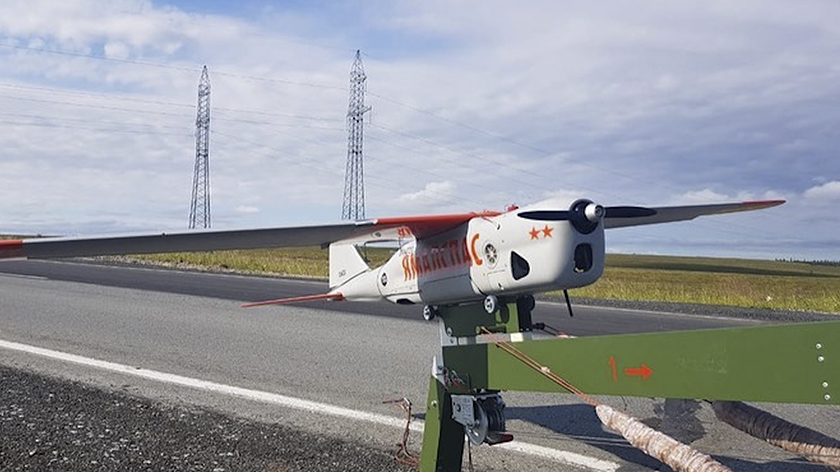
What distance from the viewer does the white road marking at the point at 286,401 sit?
18.3 feet

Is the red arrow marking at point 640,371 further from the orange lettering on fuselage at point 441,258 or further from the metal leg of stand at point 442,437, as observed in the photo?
the metal leg of stand at point 442,437

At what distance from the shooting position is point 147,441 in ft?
18.8

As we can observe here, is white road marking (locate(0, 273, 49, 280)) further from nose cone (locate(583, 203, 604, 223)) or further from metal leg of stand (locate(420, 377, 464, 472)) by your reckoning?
nose cone (locate(583, 203, 604, 223))

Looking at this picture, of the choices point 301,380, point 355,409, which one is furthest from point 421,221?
point 301,380

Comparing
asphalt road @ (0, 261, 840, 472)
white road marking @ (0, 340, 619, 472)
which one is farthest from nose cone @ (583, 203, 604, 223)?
white road marking @ (0, 340, 619, 472)

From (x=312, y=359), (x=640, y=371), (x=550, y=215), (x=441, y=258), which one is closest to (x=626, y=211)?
(x=550, y=215)

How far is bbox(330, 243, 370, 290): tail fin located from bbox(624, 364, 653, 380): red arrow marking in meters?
3.11

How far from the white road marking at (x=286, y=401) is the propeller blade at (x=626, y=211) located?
187 cm

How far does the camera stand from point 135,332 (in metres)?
11.2

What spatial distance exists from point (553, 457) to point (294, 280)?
1809 cm

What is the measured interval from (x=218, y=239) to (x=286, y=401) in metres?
3.13

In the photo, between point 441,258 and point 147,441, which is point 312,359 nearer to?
point 147,441

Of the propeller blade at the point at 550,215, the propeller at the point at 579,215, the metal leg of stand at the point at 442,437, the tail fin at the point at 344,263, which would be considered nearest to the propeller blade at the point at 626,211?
the propeller at the point at 579,215

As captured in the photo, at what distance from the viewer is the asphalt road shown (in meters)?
5.64
